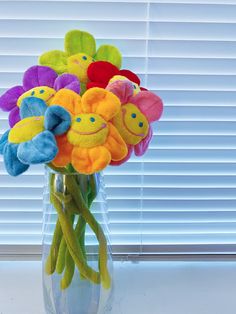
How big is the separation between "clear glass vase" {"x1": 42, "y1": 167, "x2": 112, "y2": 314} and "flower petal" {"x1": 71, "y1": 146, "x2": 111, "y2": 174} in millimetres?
71

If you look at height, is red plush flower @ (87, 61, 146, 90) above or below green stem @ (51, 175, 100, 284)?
above

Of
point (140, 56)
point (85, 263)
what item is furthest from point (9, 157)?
point (140, 56)

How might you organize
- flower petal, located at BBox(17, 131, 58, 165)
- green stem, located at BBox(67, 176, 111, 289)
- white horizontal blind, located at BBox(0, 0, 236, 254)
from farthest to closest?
white horizontal blind, located at BBox(0, 0, 236, 254) → green stem, located at BBox(67, 176, 111, 289) → flower petal, located at BBox(17, 131, 58, 165)

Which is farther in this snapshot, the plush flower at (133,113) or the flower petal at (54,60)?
the flower petal at (54,60)

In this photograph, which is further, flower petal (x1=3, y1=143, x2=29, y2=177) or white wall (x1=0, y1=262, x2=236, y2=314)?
white wall (x1=0, y1=262, x2=236, y2=314)

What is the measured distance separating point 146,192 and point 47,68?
14.5 inches

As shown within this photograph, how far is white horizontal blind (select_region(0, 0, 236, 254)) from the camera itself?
2.60ft

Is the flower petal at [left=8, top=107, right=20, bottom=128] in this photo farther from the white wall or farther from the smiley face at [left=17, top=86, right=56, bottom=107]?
the white wall

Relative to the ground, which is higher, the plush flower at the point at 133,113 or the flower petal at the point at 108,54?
the flower petal at the point at 108,54

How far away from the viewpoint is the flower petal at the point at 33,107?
59cm

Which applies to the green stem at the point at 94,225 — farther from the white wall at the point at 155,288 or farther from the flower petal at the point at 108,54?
the flower petal at the point at 108,54

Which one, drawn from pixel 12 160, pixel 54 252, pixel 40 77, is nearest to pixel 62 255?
pixel 54 252

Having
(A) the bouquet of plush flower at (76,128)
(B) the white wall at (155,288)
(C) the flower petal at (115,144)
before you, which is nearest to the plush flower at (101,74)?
(A) the bouquet of plush flower at (76,128)

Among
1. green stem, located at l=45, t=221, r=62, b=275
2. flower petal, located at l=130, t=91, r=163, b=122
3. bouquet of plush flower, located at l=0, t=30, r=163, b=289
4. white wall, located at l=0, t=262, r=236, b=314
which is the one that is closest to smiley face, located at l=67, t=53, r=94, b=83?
bouquet of plush flower, located at l=0, t=30, r=163, b=289
